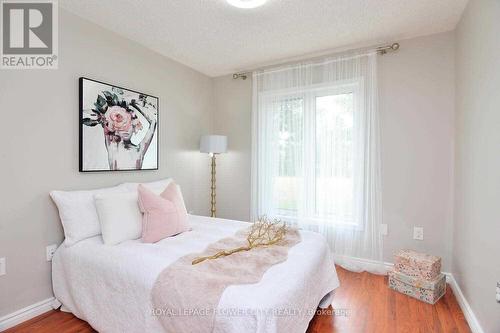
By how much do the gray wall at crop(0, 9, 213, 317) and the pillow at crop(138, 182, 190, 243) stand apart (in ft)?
2.14

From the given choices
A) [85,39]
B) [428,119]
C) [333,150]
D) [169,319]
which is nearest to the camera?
[169,319]

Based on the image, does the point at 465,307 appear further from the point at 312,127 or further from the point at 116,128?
the point at 116,128

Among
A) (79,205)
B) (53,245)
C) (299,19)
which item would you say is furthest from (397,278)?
(53,245)

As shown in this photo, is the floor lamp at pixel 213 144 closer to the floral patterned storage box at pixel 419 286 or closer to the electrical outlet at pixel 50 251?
the electrical outlet at pixel 50 251

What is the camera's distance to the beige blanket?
1.28 metres

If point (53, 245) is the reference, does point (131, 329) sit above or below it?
below

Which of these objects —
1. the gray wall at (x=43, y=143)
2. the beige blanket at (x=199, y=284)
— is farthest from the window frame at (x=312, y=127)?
the gray wall at (x=43, y=143)

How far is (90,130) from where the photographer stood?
2.37 m

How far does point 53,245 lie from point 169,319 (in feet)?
4.69

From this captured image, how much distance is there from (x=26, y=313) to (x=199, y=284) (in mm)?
1630

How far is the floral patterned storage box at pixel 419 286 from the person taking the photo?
221 cm

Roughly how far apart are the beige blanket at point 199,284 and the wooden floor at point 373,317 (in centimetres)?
76

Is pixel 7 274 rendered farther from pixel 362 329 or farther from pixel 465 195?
pixel 465 195

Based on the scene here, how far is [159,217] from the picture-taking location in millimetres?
2158
